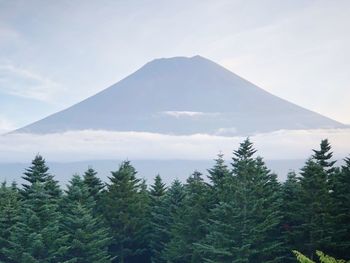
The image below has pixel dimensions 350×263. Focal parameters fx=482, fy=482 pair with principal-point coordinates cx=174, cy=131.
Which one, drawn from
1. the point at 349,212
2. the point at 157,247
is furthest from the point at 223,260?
the point at 157,247

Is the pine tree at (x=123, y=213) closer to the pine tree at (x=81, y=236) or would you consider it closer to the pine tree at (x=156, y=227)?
the pine tree at (x=156, y=227)

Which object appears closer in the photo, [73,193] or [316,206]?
[316,206]

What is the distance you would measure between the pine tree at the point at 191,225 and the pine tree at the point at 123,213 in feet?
22.6

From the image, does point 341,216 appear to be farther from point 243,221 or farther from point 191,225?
→ point 191,225

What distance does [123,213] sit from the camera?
147ft

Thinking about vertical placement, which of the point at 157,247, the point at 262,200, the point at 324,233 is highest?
the point at 262,200

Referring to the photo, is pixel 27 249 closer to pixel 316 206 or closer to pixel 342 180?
pixel 316 206

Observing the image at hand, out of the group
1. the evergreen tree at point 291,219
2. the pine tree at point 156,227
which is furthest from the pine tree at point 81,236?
the evergreen tree at point 291,219

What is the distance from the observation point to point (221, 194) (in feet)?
117

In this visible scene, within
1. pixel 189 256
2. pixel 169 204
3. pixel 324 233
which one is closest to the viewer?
pixel 324 233

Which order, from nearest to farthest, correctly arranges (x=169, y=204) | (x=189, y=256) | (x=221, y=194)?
(x=221, y=194)
(x=189, y=256)
(x=169, y=204)

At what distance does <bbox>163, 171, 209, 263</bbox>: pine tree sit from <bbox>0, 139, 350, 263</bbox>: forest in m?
0.08

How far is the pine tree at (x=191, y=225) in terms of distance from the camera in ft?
124

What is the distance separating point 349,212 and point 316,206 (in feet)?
8.88
